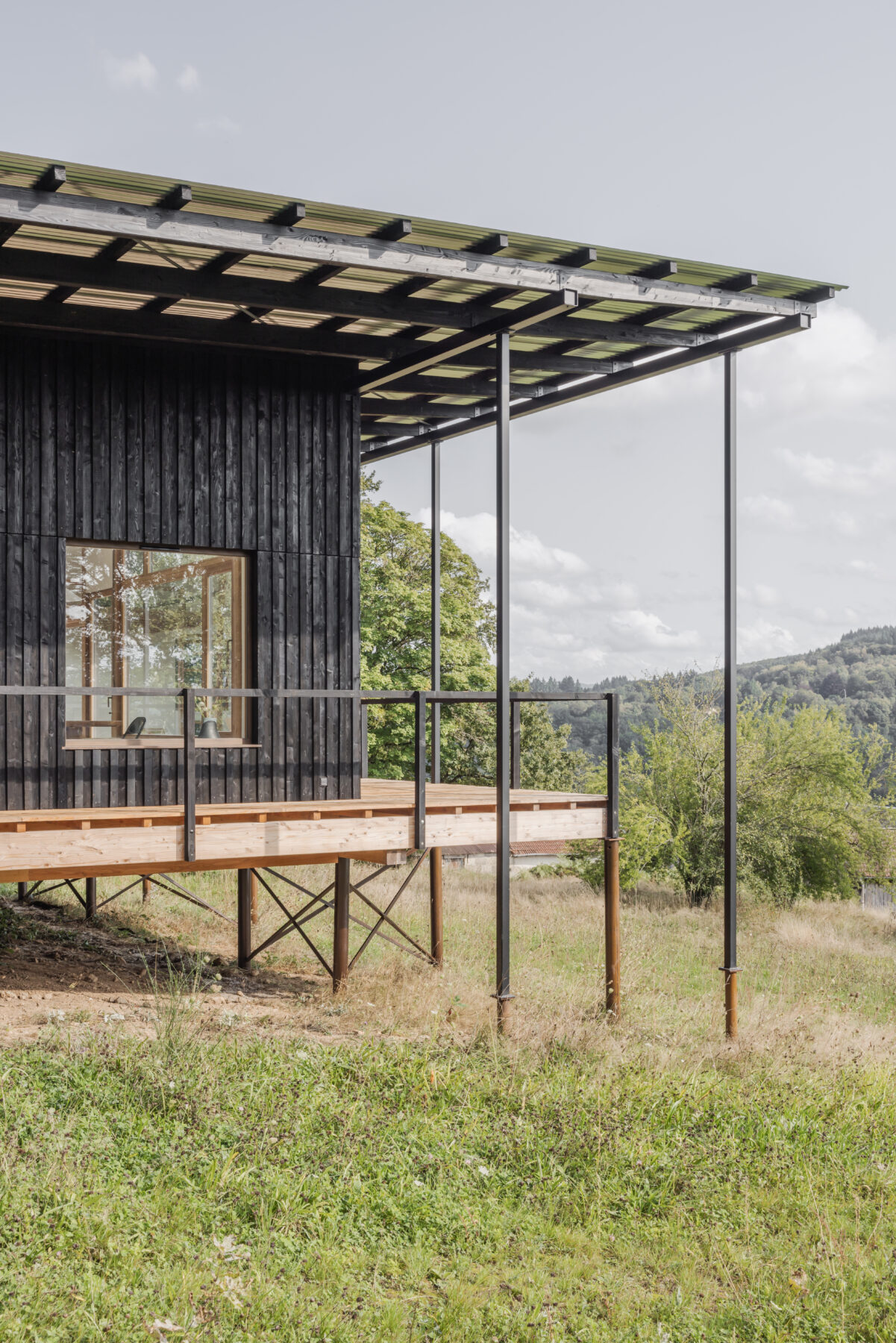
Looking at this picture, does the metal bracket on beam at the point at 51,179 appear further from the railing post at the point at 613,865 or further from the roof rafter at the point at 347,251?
the railing post at the point at 613,865

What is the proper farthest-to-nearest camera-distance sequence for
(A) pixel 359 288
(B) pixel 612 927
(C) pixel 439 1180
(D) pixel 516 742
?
(D) pixel 516 742 → (B) pixel 612 927 → (A) pixel 359 288 → (C) pixel 439 1180

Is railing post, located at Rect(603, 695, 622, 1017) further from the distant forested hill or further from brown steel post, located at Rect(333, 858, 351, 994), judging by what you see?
the distant forested hill

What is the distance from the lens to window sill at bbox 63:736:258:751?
31.3 ft

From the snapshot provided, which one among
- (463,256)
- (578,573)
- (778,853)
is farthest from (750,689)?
(463,256)

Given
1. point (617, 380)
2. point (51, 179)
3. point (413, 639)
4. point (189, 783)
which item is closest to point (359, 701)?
point (189, 783)

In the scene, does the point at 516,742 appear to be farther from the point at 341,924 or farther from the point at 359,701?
the point at 341,924

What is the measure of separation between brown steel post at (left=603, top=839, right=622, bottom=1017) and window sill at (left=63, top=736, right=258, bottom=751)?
131 inches

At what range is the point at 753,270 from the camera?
9.58 m

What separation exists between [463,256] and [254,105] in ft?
106

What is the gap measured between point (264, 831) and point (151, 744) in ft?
5.15

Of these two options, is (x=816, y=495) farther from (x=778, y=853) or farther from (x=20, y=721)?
(x=20, y=721)

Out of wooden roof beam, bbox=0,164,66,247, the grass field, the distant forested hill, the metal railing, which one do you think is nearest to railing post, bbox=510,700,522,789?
the metal railing

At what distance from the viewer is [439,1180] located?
6047 millimetres

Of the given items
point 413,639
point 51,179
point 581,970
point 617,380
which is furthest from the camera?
point 413,639
